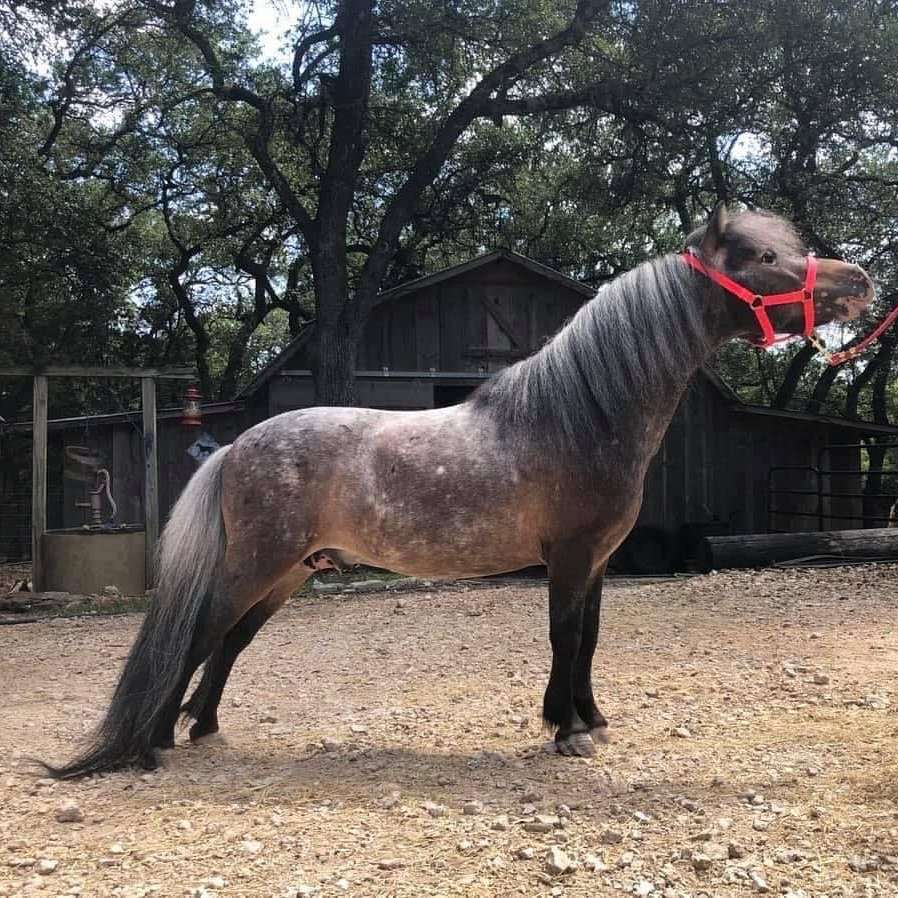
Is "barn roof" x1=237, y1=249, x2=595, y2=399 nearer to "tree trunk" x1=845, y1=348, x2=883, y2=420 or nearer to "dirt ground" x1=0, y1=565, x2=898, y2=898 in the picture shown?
"dirt ground" x1=0, y1=565, x2=898, y2=898

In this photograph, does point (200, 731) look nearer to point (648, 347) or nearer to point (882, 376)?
point (648, 347)

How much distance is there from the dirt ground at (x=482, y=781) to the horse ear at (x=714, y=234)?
7.35ft

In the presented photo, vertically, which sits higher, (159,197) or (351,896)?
(159,197)

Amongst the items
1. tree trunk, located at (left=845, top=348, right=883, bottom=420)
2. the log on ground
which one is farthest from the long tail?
tree trunk, located at (left=845, top=348, right=883, bottom=420)

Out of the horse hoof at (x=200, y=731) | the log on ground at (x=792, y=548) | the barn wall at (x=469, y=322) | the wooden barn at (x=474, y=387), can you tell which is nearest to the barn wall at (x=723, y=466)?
the wooden barn at (x=474, y=387)

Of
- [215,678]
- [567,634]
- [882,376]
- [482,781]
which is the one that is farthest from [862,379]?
[215,678]

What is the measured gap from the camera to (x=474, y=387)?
41.7 feet

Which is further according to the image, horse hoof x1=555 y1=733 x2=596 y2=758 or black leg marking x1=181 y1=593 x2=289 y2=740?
black leg marking x1=181 y1=593 x2=289 y2=740

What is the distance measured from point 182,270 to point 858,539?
17334 millimetres

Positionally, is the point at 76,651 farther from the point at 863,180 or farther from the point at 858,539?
the point at 863,180

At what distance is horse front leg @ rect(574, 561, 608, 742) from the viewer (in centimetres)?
367

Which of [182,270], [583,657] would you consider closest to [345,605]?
[583,657]

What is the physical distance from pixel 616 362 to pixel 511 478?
0.71m

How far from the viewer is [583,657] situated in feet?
12.1
